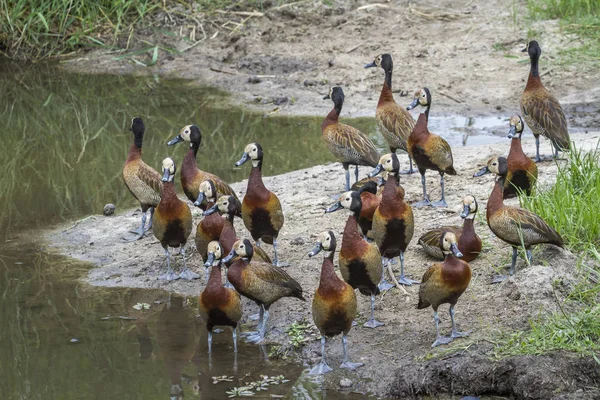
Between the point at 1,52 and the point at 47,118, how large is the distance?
125 inches

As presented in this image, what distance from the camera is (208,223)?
28.0ft

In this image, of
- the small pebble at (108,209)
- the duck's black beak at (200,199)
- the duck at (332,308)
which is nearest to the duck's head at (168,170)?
the duck's black beak at (200,199)

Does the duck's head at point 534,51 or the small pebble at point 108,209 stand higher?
the duck's head at point 534,51

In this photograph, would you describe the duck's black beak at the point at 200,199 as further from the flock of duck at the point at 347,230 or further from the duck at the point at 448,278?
the duck at the point at 448,278

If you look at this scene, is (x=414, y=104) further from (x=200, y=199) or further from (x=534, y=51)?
(x=200, y=199)

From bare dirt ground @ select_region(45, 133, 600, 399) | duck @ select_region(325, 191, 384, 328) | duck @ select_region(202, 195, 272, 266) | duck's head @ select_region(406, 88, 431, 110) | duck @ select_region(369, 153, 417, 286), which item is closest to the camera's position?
bare dirt ground @ select_region(45, 133, 600, 399)

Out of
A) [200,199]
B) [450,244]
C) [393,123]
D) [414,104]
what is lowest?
[200,199]

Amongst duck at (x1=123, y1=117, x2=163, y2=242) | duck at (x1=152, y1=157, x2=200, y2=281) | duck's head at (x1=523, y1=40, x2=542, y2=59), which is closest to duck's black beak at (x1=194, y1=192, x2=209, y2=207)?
duck at (x1=152, y1=157, x2=200, y2=281)

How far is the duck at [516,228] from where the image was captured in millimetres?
7566

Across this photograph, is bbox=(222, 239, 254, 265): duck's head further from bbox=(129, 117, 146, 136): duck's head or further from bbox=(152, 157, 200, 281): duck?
bbox=(129, 117, 146, 136): duck's head

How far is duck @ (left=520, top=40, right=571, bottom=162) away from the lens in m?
10.4

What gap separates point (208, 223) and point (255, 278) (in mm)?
1086

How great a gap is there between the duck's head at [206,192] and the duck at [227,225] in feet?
0.51

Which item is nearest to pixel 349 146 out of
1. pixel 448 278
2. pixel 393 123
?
pixel 393 123
